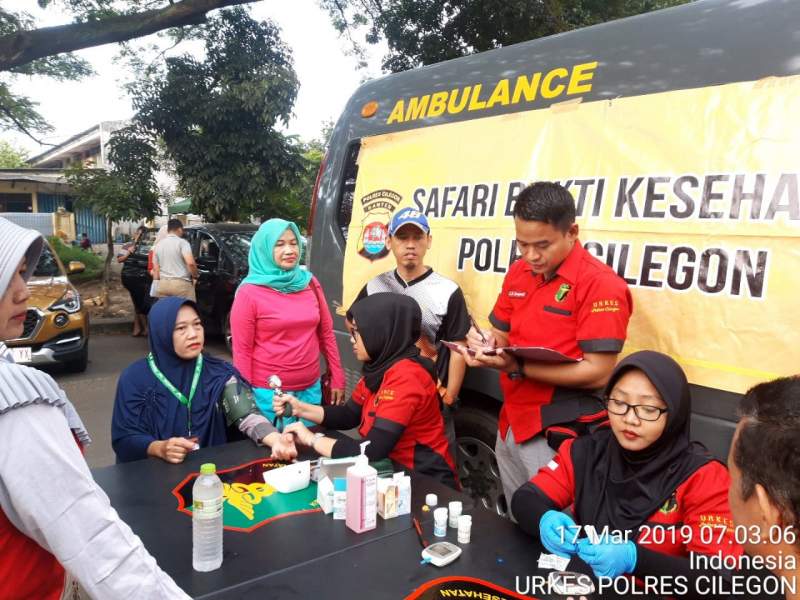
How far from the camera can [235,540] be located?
5.47ft

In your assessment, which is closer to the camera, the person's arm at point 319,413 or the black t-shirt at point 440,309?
the person's arm at point 319,413

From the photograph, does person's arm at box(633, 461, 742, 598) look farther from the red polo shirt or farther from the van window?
the van window

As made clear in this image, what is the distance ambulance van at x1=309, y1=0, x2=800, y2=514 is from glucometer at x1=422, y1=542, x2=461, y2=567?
1.16 m

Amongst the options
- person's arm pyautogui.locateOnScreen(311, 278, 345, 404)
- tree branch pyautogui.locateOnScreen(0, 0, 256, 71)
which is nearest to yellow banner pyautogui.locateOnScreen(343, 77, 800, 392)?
person's arm pyautogui.locateOnScreen(311, 278, 345, 404)

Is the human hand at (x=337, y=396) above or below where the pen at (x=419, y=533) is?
below

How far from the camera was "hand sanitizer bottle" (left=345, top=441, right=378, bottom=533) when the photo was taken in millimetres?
1709

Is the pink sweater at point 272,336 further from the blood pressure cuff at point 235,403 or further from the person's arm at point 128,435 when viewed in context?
the person's arm at point 128,435

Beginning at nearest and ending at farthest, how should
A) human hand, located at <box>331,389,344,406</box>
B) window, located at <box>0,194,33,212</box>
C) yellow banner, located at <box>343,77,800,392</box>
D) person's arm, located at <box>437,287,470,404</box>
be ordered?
1. yellow banner, located at <box>343,77,800,392</box>
2. person's arm, located at <box>437,287,470,404</box>
3. human hand, located at <box>331,389,344,406</box>
4. window, located at <box>0,194,33,212</box>

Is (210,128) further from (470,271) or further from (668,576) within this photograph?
(668,576)

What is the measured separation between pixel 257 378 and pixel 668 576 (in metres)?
2.12

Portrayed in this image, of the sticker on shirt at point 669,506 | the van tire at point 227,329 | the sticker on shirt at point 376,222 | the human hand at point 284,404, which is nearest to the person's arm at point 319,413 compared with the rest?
the human hand at point 284,404

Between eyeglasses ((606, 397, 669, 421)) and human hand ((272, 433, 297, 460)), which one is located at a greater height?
eyeglasses ((606, 397, 669, 421))

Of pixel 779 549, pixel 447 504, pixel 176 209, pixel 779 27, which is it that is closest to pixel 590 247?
pixel 779 27

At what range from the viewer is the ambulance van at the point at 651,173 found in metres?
1.96
